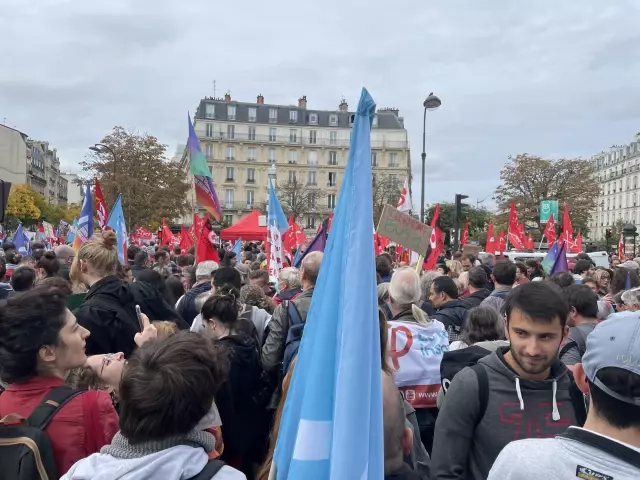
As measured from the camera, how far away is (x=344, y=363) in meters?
1.88

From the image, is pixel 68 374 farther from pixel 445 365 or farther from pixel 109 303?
pixel 445 365

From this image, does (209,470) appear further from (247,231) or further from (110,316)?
(247,231)

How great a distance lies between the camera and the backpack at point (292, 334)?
3.94 m

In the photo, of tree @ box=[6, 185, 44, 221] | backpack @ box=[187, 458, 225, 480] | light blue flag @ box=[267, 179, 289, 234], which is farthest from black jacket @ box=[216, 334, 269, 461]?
tree @ box=[6, 185, 44, 221]

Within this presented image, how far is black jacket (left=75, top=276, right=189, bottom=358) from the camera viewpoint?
3717mm

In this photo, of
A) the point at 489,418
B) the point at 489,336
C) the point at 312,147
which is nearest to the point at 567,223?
the point at 489,336

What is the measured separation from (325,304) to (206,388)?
1.65ft

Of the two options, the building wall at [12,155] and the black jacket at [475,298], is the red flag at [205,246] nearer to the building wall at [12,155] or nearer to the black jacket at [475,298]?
the black jacket at [475,298]

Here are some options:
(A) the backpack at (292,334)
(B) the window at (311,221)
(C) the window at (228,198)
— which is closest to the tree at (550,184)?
(B) the window at (311,221)

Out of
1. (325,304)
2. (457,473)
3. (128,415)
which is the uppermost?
(325,304)

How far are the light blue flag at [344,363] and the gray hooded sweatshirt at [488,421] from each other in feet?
1.98

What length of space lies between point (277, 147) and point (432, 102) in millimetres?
64550

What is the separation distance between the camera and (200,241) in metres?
9.02

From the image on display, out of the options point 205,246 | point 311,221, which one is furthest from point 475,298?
point 311,221
